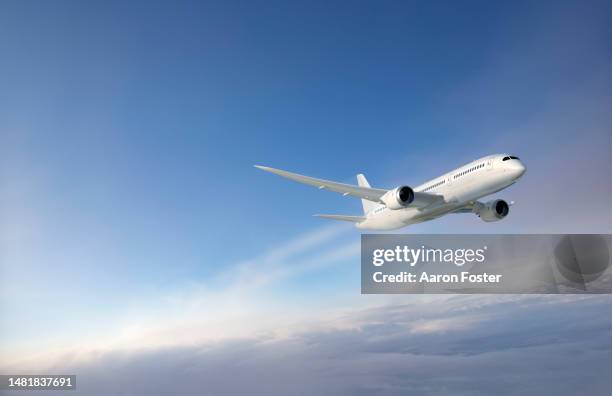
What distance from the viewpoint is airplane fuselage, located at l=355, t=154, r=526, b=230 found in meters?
15.6

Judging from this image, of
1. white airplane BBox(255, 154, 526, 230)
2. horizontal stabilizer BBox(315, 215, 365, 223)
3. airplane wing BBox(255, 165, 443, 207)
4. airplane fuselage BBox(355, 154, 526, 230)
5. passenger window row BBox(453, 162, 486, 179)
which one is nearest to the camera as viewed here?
airplane fuselage BBox(355, 154, 526, 230)

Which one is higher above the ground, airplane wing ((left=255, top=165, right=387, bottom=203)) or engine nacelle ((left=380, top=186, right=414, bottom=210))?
airplane wing ((left=255, top=165, right=387, bottom=203))

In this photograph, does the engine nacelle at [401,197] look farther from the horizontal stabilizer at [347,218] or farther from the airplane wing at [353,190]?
the horizontal stabilizer at [347,218]

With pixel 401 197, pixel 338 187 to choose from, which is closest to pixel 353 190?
pixel 338 187

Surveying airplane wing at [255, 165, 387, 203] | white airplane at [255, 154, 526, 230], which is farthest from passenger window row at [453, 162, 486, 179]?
airplane wing at [255, 165, 387, 203]

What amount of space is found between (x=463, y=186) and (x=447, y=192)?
28.3 inches

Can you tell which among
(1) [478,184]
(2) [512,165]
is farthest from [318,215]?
(2) [512,165]

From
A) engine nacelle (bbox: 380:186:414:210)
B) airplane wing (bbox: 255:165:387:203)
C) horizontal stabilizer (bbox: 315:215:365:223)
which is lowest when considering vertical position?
horizontal stabilizer (bbox: 315:215:365:223)

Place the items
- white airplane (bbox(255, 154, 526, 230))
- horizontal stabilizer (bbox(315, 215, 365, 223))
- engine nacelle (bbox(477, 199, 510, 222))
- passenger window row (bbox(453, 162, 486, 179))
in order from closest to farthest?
white airplane (bbox(255, 154, 526, 230))
passenger window row (bbox(453, 162, 486, 179))
engine nacelle (bbox(477, 199, 510, 222))
horizontal stabilizer (bbox(315, 215, 365, 223))

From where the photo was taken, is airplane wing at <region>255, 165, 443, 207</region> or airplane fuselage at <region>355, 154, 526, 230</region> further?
airplane wing at <region>255, 165, 443, 207</region>

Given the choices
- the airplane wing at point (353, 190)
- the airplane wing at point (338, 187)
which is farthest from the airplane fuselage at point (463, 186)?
the airplane wing at point (338, 187)

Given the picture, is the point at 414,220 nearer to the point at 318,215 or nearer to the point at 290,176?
the point at 318,215

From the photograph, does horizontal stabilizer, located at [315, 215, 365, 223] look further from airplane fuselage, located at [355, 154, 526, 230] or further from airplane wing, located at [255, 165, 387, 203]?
airplane wing, located at [255, 165, 387, 203]

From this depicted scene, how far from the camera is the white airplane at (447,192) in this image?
15742mm
